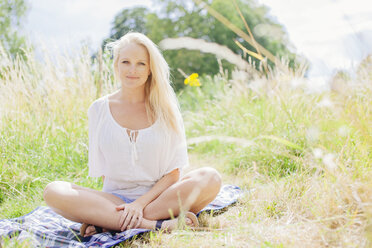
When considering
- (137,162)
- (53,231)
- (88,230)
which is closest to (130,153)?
(137,162)

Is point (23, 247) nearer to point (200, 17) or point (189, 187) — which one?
point (189, 187)

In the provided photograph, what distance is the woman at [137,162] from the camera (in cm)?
185

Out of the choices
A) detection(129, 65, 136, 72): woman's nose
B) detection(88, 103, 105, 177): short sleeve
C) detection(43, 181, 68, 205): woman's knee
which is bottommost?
detection(43, 181, 68, 205): woman's knee

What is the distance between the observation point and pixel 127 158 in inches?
80.0

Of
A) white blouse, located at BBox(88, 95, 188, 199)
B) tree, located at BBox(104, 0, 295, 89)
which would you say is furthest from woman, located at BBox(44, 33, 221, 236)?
tree, located at BBox(104, 0, 295, 89)

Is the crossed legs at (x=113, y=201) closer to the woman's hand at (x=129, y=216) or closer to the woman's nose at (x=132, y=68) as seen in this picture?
the woman's hand at (x=129, y=216)

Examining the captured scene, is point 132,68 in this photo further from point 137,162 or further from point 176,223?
point 176,223

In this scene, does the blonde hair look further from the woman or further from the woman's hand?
the woman's hand

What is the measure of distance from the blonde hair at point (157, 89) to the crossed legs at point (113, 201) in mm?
373

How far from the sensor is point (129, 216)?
5.98 feet

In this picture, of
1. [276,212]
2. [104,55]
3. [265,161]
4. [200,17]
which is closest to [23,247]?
[276,212]

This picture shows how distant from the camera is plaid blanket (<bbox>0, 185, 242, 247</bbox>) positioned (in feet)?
5.65

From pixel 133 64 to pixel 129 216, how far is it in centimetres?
89

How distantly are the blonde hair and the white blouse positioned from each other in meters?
0.07
